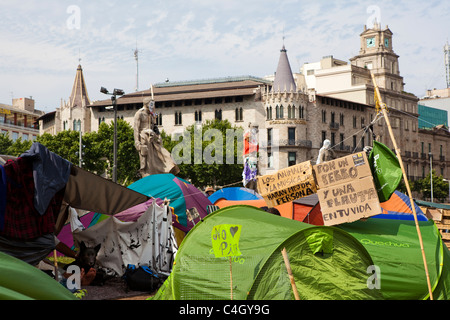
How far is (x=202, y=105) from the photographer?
78.4 metres

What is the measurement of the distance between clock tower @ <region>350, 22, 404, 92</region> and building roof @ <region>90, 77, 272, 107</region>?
1860cm

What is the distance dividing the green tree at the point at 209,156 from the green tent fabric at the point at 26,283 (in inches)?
2262

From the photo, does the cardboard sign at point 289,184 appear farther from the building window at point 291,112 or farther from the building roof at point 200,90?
the building roof at point 200,90

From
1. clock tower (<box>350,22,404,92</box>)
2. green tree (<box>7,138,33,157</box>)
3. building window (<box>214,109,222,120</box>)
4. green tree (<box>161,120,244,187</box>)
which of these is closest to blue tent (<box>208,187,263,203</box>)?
green tree (<box>161,120,244,187</box>)

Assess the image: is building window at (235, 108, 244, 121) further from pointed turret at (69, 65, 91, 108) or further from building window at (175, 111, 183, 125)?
pointed turret at (69, 65, 91, 108)

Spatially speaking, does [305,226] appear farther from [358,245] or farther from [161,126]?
[161,126]

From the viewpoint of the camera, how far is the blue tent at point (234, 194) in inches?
797

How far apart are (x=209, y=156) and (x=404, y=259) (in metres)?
53.8

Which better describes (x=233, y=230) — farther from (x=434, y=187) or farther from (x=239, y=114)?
(x=434, y=187)

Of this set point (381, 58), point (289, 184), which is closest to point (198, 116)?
point (381, 58)

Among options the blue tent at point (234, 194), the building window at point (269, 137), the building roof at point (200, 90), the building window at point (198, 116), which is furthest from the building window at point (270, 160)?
the blue tent at point (234, 194)

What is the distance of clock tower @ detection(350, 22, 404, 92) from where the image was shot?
300 ft

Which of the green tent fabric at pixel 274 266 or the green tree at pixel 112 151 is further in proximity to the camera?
the green tree at pixel 112 151

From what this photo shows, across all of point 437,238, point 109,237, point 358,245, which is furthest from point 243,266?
point 109,237
